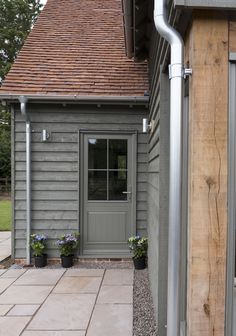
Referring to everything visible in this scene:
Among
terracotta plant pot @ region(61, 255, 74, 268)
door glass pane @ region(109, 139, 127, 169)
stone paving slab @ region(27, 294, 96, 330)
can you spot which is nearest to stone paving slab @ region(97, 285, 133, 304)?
stone paving slab @ region(27, 294, 96, 330)

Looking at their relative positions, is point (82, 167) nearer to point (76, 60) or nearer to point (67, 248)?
point (67, 248)

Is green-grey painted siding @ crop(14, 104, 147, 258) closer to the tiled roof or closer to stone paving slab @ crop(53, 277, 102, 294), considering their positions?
the tiled roof

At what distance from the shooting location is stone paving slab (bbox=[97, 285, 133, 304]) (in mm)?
3828

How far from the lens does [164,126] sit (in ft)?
9.50

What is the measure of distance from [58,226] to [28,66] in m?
2.66

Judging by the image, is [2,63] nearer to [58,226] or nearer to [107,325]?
[58,226]

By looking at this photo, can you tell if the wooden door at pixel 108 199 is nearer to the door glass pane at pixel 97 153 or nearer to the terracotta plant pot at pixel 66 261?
the door glass pane at pixel 97 153

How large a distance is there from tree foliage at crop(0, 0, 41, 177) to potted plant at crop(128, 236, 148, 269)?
640 inches

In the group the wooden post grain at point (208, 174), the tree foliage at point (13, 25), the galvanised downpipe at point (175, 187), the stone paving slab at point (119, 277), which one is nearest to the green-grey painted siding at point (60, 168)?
the stone paving slab at point (119, 277)

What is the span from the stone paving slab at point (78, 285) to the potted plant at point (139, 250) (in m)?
0.65

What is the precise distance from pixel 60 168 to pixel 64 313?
7.83ft

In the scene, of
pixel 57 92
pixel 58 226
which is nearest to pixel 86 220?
pixel 58 226

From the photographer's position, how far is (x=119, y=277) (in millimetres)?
4641

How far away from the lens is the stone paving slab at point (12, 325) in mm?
3092
